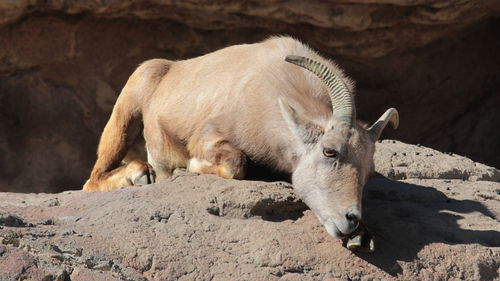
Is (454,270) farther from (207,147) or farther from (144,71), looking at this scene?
(144,71)

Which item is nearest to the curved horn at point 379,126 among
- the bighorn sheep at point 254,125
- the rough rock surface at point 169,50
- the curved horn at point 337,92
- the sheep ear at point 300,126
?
the bighorn sheep at point 254,125

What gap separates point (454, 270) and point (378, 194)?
138cm

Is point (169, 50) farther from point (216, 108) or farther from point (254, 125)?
point (254, 125)

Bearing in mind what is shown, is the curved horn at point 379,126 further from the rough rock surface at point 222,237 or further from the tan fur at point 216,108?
the rough rock surface at point 222,237

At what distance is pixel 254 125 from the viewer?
7301 millimetres

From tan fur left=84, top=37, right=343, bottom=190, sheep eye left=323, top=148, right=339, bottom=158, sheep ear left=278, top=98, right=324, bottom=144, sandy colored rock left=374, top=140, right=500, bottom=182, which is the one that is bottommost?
sandy colored rock left=374, top=140, right=500, bottom=182

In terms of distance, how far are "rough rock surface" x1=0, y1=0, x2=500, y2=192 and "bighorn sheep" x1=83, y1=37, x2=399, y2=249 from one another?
1553 mm

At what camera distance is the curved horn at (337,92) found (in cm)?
641

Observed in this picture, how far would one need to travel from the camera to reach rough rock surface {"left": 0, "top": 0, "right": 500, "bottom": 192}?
9781 millimetres

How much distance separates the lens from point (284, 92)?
7.32 metres

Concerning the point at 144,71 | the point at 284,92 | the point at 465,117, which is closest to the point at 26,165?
the point at 144,71

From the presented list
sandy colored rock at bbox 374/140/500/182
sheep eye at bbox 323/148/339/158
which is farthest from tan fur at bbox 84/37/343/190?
sandy colored rock at bbox 374/140/500/182

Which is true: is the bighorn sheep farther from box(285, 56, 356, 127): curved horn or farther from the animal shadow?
the animal shadow

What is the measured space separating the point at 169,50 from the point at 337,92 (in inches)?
171
